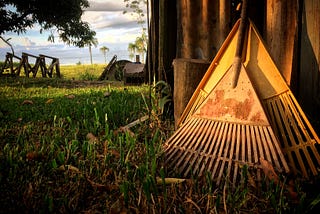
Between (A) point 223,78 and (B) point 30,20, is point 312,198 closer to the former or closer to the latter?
(A) point 223,78

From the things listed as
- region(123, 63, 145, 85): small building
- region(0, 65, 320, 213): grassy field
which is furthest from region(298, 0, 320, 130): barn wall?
region(123, 63, 145, 85): small building

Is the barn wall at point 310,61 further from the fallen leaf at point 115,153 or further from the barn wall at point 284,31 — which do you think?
the fallen leaf at point 115,153

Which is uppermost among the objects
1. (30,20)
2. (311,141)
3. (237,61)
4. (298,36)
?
(30,20)

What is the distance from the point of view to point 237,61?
5.87 feet

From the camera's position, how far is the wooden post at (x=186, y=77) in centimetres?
221

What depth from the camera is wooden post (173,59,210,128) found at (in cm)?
221

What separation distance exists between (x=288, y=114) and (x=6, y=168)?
171 centimetres

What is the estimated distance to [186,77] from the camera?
7.31ft

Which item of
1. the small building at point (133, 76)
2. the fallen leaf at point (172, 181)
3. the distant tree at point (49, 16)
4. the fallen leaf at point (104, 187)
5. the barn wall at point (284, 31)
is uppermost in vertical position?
the distant tree at point (49, 16)

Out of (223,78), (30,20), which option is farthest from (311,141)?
(30,20)

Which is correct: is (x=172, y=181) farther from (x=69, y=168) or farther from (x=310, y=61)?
(x=310, y=61)

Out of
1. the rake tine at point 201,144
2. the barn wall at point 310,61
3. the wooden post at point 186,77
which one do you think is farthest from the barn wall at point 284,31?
the rake tine at point 201,144

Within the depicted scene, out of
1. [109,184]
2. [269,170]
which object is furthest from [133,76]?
[269,170]

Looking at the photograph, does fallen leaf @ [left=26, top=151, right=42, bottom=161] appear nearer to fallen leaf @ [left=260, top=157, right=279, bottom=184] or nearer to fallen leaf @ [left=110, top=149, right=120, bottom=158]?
fallen leaf @ [left=110, top=149, right=120, bottom=158]
